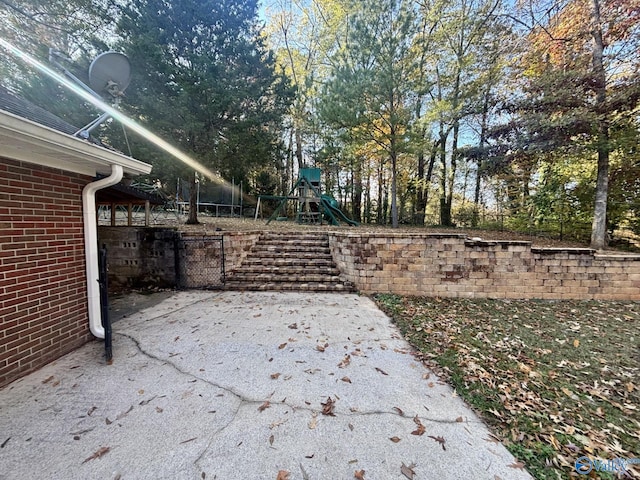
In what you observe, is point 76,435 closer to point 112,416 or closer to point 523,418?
point 112,416

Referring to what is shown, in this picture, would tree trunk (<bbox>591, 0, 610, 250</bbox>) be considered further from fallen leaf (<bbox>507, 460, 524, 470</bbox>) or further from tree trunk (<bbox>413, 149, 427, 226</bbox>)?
fallen leaf (<bbox>507, 460, 524, 470</bbox>)

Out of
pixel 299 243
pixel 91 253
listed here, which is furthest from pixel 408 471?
pixel 299 243

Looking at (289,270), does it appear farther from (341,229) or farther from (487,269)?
(487,269)

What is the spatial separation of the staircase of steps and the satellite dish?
355 cm

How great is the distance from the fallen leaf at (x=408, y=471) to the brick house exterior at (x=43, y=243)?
327 cm

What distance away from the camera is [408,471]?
148 centimetres

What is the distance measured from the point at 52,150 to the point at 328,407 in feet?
10.5

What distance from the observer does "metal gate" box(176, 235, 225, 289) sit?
16.8ft

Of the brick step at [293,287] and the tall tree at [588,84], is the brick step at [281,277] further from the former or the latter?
the tall tree at [588,84]

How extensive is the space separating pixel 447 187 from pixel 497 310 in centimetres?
1089

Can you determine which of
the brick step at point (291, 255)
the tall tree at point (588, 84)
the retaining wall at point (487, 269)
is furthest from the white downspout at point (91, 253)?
the tall tree at point (588, 84)

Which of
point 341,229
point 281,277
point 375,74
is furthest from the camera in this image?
point 375,74

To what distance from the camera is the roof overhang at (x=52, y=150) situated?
5.70 ft

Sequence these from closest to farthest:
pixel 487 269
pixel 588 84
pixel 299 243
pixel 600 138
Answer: pixel 487 269 → pixel 299 243 → pixel 600 138 → pixel 588 84
